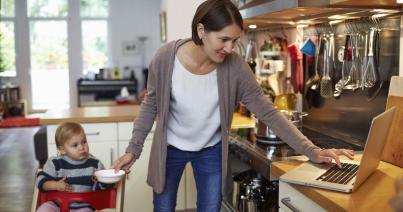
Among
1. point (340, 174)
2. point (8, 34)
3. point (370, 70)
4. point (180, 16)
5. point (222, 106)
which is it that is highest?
point (8, 34)

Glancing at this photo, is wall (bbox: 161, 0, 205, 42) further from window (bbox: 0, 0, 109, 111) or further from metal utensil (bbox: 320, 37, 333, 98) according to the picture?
window (bbox: 0, 0, 109, 111)

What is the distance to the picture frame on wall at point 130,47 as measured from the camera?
9.94 meters

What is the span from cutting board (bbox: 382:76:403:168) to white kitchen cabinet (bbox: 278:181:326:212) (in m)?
0.44

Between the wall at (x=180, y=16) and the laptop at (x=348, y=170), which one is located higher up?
the wall at (x=180, y=16)

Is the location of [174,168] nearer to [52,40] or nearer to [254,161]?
[254,161]

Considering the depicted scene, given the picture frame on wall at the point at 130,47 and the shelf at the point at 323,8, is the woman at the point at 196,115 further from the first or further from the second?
the picture frame on wall at the point at 130,47

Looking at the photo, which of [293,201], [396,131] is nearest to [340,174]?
[293,201]

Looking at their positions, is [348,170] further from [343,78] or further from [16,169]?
[16,169]

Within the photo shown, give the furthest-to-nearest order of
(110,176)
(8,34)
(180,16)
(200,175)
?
(8,34), (180,16), (200,175), (110,176)

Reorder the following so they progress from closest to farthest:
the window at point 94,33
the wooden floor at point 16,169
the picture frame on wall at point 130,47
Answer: the wooden floor at point 16,169, the window at point 94,33, the picture frame on wall at point 130,47

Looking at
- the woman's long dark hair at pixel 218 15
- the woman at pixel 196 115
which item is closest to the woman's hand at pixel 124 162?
the woman at pixel 196 115

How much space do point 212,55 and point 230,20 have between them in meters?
0.14

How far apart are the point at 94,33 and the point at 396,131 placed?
8747 mm

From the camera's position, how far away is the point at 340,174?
5.22 feet
